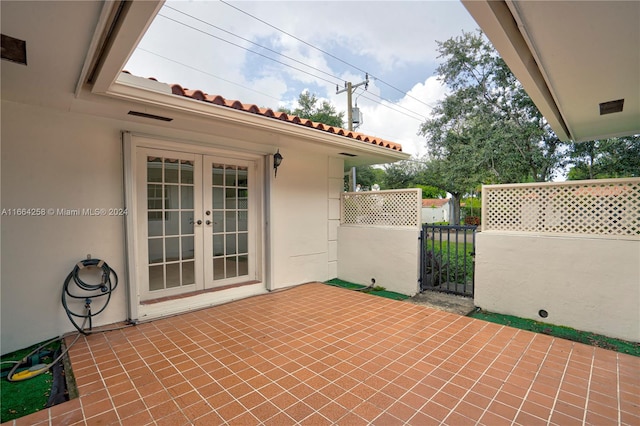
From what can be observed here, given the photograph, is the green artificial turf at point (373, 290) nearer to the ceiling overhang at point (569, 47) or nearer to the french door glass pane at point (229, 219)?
the french door glass pane at point (229, 219)

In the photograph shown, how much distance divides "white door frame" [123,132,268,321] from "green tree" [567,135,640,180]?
7.35 m

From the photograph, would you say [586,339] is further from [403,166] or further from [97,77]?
[403,166]

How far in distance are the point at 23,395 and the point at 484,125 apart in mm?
9662

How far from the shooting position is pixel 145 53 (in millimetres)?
11094

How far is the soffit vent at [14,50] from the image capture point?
6.85 feet

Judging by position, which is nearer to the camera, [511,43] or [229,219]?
[511,43]

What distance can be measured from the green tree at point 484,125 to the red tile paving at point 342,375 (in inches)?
212

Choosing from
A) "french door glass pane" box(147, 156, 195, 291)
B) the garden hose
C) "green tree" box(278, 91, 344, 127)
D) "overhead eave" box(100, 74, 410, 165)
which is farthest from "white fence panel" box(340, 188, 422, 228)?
"green tree" box(278, 91, 344, 127)

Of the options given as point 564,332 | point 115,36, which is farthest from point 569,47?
point 115,36

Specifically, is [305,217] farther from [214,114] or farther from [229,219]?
[214,114]

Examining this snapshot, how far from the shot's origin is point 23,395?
8.10 feet

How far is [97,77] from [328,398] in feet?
11.0

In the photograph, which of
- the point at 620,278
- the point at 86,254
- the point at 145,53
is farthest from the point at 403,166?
the point at 86,254

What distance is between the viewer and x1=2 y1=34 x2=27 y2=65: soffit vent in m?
2.09
